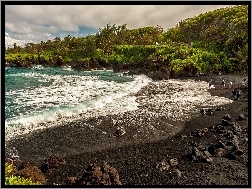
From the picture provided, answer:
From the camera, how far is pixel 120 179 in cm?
1487

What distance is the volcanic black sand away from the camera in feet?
49.2

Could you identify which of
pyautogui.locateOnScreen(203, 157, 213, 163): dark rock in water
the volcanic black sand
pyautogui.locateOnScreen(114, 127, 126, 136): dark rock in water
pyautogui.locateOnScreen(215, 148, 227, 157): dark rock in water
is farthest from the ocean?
pyautogui.locateOnScreen(203, 157, 213, 163): dark rock in water

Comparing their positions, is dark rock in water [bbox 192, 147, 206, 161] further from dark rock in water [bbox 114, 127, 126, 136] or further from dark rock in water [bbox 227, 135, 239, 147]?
dark rock in water [bbox 114, 127, 126, 136]

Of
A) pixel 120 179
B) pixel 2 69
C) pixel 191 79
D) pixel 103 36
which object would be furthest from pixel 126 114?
pixel 103 36

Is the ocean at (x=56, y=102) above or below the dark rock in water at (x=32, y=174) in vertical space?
above

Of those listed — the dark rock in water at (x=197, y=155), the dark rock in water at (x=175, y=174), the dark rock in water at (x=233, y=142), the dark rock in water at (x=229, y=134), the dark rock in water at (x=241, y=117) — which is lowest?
the dark rock in water at (x=175, y=174)

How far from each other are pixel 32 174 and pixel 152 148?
7682 millimetres

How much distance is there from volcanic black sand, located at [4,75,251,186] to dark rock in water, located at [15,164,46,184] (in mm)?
603

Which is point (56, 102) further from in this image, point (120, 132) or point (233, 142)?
point (233, 142)

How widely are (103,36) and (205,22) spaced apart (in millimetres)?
31528

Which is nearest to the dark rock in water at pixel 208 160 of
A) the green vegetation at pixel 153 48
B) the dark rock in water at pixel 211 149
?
the dark rock in water at pixel 211 149

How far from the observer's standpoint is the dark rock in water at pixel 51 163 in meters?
16.0

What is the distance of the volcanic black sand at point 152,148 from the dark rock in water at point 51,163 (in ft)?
0.80

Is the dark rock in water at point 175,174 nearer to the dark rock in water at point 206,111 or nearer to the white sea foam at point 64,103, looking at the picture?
the dark rock in water at point 206,111
